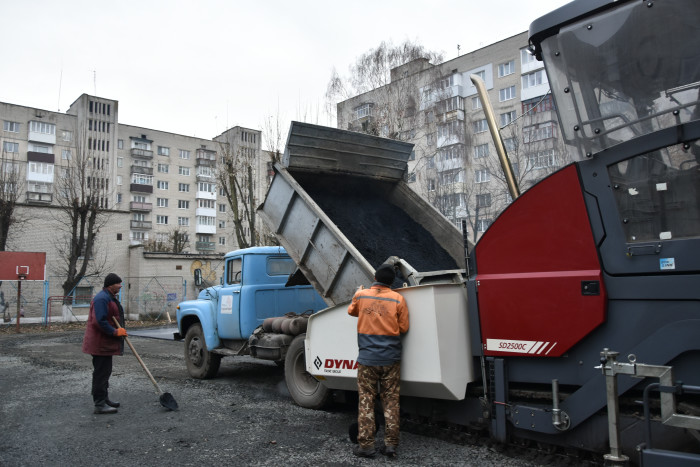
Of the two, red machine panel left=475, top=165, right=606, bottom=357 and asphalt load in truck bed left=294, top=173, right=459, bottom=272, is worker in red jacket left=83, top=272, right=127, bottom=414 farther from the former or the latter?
red machine panel left=475, top=165, right=606, bottom=357

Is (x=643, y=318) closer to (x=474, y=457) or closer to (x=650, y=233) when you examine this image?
(x=650, y=233)

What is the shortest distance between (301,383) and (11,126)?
5903 centimetres

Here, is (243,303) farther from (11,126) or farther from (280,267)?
(11,126)

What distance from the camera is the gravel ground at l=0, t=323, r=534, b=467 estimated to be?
180 inches

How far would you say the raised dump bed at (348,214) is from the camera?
233 inches

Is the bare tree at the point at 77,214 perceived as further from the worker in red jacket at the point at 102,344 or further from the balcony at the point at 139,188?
the balcony at the point at 139,188

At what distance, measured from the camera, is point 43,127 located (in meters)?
54.8

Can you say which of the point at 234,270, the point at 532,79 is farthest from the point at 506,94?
the point at 234,270

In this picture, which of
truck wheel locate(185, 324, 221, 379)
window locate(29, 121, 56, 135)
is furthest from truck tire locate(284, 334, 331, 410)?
window locate(29, 121, 56, 135)

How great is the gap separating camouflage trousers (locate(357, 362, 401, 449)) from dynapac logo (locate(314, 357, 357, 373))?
47cm

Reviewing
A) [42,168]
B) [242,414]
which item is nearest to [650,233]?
A: [242,414]

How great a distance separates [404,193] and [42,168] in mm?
56790

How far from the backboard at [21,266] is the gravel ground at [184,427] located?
1175 centimetres

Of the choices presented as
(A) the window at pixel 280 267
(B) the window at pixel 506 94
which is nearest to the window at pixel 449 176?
(B) the window at pixel 506 94
